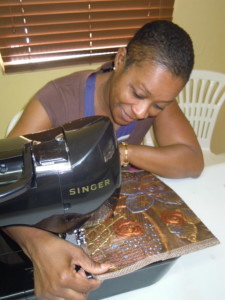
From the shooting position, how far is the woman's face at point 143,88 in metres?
0.62

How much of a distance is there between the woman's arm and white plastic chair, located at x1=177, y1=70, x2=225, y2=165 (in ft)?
1.62

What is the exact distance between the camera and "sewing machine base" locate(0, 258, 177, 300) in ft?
1.51

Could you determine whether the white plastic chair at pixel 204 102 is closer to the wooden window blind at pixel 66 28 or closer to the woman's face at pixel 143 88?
the wooden window blind at pixel 66 28

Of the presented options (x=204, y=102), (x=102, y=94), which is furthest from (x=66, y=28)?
(x=204, y=102)

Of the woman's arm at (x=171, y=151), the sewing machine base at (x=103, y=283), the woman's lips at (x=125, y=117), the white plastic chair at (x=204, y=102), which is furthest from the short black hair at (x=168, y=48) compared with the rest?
the white plastic chair at (x=204, y=102)

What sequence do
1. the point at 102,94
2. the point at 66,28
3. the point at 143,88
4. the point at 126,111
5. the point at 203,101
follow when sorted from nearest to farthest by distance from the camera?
the point at 143,88
the point at 126,111
the point at 102,94
the point at 66,28
the point at 203,101

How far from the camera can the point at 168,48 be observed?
24.0 inches

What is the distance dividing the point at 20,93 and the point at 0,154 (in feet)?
3.71

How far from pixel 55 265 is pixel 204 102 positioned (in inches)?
48.0

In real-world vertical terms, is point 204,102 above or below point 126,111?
below

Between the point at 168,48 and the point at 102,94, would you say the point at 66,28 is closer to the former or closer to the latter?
the point at 102,94

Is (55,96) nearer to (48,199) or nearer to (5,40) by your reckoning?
(48,199)

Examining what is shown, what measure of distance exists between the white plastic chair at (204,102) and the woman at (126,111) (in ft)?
1.68

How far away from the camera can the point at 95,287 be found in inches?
18.1
